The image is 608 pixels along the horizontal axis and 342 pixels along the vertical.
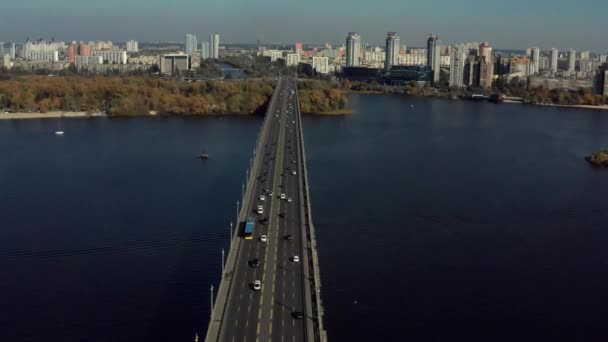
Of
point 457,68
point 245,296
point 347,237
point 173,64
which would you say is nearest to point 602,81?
point 457,68

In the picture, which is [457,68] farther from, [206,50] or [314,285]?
[206,50]

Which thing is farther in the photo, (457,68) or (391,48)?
(391,48)

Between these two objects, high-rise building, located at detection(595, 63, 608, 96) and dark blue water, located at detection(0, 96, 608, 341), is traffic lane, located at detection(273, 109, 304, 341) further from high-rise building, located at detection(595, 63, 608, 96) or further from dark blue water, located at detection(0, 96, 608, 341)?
high-rise building, located at detection(595, 63, 608, 96)

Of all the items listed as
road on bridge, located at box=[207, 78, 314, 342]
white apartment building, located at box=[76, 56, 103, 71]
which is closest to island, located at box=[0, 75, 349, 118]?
road on bridge, located at box=[207, 78, 314, 342]

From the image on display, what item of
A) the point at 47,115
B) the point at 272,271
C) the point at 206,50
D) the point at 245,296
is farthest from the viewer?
the point at 206,50

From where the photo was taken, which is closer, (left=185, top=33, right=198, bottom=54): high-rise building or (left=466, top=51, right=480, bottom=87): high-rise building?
(left=466, top=51, right=480, bottom=87): high-rise building

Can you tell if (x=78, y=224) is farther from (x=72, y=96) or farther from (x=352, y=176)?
(x=72, y=96)
